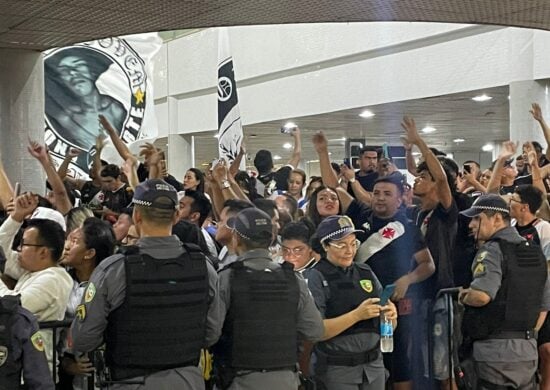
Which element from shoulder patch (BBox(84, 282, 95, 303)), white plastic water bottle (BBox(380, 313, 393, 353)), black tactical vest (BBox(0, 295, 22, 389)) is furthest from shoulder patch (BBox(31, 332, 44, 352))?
white plastic water bottle (BBox(380, 313, 393, 353))

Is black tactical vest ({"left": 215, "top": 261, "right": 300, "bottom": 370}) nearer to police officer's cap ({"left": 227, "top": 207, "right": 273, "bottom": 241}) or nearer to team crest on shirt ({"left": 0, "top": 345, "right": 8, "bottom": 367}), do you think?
police officer's cap ({"left": 227, "top": 207, "right": 273, "bottom": 241})

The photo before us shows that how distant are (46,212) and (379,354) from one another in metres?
2.28

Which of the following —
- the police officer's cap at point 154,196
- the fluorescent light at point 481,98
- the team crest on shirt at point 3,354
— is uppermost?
the fluorescent light at point 481,98

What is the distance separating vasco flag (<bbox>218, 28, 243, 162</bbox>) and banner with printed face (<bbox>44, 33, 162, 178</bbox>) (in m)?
0.92

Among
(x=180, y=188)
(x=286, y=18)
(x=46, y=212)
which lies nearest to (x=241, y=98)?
(x=180, y=188)

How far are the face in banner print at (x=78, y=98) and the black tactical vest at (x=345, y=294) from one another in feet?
16.2

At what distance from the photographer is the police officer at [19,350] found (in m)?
3.34

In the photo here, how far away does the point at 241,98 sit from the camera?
18.3 m

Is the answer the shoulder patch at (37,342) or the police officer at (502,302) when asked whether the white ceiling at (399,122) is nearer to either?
the police officer at (502,302)

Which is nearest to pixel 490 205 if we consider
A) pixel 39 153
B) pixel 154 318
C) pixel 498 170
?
pixel 498 170

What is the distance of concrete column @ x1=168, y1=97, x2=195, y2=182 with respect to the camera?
2002 centimetres

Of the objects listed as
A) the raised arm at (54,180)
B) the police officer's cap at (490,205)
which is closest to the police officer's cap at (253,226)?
the police officer's cap at (490,205)

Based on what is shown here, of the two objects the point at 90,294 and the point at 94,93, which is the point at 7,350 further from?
the point at 94,93

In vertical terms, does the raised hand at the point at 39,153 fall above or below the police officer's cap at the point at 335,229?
above
